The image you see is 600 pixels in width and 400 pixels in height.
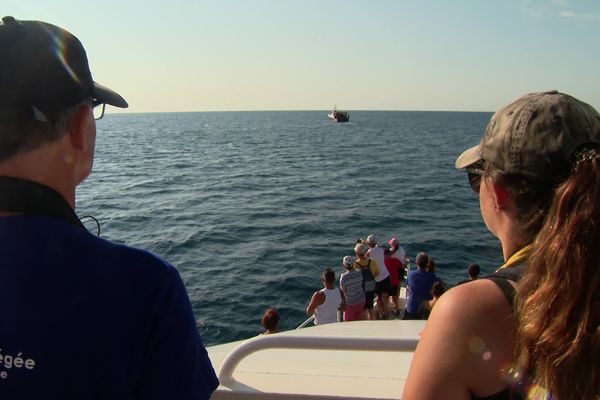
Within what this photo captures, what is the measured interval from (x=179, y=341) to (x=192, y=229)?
64.8 ft

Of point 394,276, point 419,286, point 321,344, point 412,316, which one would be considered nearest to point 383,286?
point 394,276

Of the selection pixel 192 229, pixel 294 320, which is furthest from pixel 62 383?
pixel 192 229

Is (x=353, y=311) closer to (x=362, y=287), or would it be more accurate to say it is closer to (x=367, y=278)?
(x=362, y=287)

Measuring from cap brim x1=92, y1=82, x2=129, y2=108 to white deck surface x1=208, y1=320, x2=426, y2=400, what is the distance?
1.34 metres

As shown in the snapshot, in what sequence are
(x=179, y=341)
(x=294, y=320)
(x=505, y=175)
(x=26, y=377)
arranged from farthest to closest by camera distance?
(x=294, y=320) < (x=505, y=175) < (x=179, y=341) < (x=26, y=377)

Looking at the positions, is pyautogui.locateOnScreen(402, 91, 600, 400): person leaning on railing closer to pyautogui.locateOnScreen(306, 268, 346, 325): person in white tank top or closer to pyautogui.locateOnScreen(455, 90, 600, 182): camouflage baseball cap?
pyautogui.locateOnScreen(455, 90, 600, 182): camouflage baseball cap

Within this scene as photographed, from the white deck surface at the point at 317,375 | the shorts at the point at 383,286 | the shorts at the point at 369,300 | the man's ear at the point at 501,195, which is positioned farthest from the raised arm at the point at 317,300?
the man's ear at the point at 501,195

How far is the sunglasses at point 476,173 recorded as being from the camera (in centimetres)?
157

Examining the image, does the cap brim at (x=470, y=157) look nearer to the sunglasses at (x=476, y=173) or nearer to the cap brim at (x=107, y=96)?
the sunglasses at (x=476, y=173)

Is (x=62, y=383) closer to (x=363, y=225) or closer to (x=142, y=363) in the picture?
(x=142, y=363)

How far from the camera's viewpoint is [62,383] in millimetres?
1125

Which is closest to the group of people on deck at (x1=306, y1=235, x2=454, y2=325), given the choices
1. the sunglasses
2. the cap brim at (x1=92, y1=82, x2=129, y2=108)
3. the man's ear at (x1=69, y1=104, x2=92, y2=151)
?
the sunglasses

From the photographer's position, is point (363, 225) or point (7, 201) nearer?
point (7, 201)

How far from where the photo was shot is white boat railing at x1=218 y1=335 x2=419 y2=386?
228 centimetres
